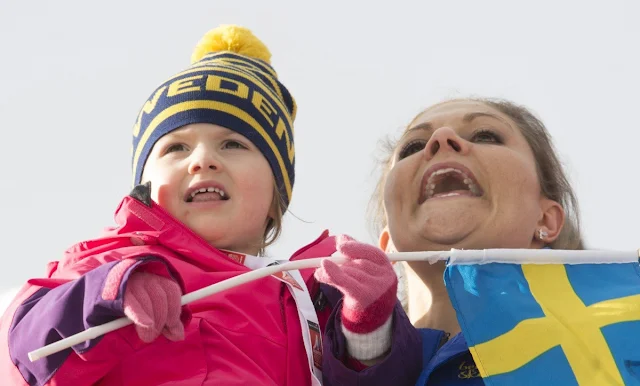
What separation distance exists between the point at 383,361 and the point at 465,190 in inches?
40.9

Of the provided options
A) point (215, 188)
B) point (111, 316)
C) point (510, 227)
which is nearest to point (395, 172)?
point (510, 227)

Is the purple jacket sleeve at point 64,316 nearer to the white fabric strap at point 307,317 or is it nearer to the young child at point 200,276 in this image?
the young child at point 200,276

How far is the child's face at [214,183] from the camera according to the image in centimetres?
374

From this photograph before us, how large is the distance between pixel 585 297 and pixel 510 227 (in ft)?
2.25

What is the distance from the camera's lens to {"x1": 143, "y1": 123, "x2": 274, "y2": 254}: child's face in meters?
3.74

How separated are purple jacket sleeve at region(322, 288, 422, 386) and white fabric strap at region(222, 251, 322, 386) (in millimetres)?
50

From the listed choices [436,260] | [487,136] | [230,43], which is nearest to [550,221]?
[487,136]

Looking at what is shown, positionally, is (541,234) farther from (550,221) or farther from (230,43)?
(230,43)

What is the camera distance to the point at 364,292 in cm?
300

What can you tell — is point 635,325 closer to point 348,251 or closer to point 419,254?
point 419,254

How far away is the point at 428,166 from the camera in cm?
403

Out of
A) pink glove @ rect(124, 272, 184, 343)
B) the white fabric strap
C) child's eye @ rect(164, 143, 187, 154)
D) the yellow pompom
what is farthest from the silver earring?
pink glove @ rect(124, 272, 184, 343)

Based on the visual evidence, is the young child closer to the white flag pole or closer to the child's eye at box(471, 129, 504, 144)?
the white flag pole

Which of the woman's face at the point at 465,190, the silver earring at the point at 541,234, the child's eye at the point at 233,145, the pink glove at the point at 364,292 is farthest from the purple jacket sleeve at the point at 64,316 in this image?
the silver earring at the point at 541,234
